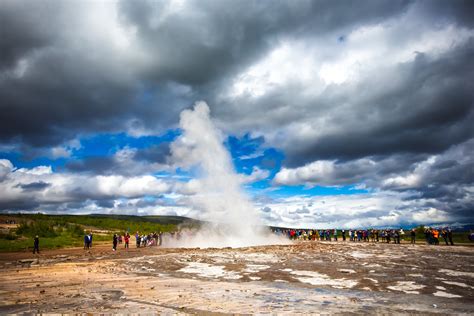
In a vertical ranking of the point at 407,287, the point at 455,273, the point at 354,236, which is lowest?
the point at 354,236

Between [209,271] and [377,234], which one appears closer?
[209,271]

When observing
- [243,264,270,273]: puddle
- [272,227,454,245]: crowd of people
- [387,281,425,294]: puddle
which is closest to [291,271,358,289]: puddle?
[387,281,425,294]: puddle

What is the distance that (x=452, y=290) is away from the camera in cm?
1180

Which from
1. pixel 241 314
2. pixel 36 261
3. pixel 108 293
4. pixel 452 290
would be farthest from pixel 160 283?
pixel 36 261

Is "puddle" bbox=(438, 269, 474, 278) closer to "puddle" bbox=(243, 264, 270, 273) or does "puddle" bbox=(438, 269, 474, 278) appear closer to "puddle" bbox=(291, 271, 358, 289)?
"puddle" bbox=(291, 271, 358, 289)

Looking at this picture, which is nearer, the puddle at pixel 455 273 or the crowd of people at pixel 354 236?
the puddle at pixel 455 273

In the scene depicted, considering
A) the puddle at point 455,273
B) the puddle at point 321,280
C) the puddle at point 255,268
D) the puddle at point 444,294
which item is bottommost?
the puddle at point 455,273

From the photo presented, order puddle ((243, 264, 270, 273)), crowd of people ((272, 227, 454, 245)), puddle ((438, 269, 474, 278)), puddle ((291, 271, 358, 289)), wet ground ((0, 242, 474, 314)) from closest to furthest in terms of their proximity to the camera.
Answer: wet ground ((0, 242, 474, 314)) → puddle ((291, 271, 358, 289)) → puddle ((438, 269, 474, 278)) → puddle ((243, 264, 270, 273)) → crowd of people ((272, 227, 454, 245))

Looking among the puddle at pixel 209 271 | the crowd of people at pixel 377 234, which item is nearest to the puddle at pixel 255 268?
the puddle at pixel 209 271

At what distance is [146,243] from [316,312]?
128ft

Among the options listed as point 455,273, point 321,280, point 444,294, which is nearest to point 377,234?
point 455,273

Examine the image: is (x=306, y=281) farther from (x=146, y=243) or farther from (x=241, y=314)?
(x=146, y=243)

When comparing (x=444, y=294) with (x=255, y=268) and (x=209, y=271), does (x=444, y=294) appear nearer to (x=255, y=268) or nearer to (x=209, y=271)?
(x=255, y=268)

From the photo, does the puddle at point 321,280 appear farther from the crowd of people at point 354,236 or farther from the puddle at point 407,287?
the crowd of people at point 354,236
